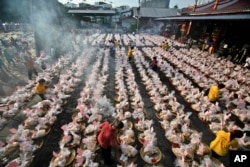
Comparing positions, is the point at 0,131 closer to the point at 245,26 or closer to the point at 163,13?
the point at 245,26

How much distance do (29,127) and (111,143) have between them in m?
3.90

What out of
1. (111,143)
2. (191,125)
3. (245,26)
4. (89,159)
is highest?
(245,26)

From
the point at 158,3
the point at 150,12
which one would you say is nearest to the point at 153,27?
the point at 150,12

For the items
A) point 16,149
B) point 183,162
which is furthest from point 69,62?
point 183,162

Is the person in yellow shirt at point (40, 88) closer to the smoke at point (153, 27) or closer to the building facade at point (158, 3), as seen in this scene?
the smoke at point (153, 27)

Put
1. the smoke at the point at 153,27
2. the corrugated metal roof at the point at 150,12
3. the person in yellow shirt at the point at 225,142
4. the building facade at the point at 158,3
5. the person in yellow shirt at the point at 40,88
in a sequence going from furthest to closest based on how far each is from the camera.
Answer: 1. the building facade at the point at 158,3
2. the corrugated metal roof at the point at 150,12
3. the smoke at the point at 153,27
4. the person in yellow shirt at the point at 40,88
5. the person in yellow shirt at the point at 225,142

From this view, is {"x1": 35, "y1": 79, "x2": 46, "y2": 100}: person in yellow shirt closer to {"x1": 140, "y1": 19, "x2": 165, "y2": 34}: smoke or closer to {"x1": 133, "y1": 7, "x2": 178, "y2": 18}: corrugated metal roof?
{"x1": 140, "y1": 19, "x2": 165, "y2": 34}: smoke

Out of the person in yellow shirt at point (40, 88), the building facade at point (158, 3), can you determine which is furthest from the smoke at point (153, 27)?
the person in yellow shirt at point (40, 88)

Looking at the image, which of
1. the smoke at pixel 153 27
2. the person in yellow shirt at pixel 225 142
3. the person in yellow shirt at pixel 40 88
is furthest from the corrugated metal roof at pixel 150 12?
the person in yellow shirt at pixel 225 142

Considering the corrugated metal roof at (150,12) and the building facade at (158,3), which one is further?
the building facade at (158,3)

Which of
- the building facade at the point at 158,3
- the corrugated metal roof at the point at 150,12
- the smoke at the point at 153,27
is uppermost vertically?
the building facade at the point at 158,3

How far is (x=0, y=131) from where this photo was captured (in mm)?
7211

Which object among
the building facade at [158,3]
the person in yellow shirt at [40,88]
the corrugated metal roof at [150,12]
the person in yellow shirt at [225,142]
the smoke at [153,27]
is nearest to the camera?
the person in yellow shirt at [225,142]

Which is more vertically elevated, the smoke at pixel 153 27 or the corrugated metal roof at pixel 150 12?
the corrugated metal roof at pixel 150 12
